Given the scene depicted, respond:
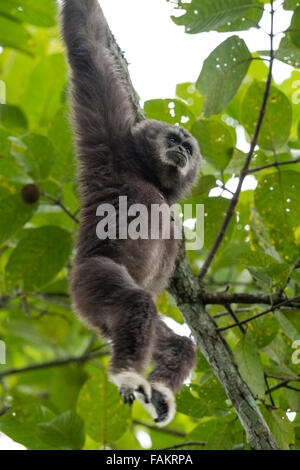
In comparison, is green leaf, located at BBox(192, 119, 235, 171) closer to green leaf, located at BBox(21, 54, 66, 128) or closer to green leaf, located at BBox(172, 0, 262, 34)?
green leaf, located at BBox(172, 0, 262, 34)

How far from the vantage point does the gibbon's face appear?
19.9 ft

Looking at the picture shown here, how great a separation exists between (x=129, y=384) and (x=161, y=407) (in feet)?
2.69

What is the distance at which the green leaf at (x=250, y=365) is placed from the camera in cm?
478

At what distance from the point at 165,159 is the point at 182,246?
103cm

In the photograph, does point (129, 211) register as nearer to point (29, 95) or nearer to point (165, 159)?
point (165, 159)

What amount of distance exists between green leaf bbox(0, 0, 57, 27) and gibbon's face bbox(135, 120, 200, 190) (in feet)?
4.61

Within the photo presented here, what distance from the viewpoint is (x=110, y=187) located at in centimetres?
548

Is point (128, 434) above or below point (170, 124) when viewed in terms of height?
below

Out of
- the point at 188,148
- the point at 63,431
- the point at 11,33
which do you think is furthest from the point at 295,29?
the point at 63,431

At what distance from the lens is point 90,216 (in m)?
5.40

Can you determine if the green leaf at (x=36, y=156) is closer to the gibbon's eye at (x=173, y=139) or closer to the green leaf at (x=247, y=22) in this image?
the gibbon's eye at (x=173, y=139)

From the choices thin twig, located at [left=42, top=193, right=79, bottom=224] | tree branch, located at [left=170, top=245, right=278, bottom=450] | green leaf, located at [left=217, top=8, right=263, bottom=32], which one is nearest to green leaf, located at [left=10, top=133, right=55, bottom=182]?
thin twig, located at [left=42, top=193, right=79, bottom=224]

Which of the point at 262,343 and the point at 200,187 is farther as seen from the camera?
the point at 200,187
